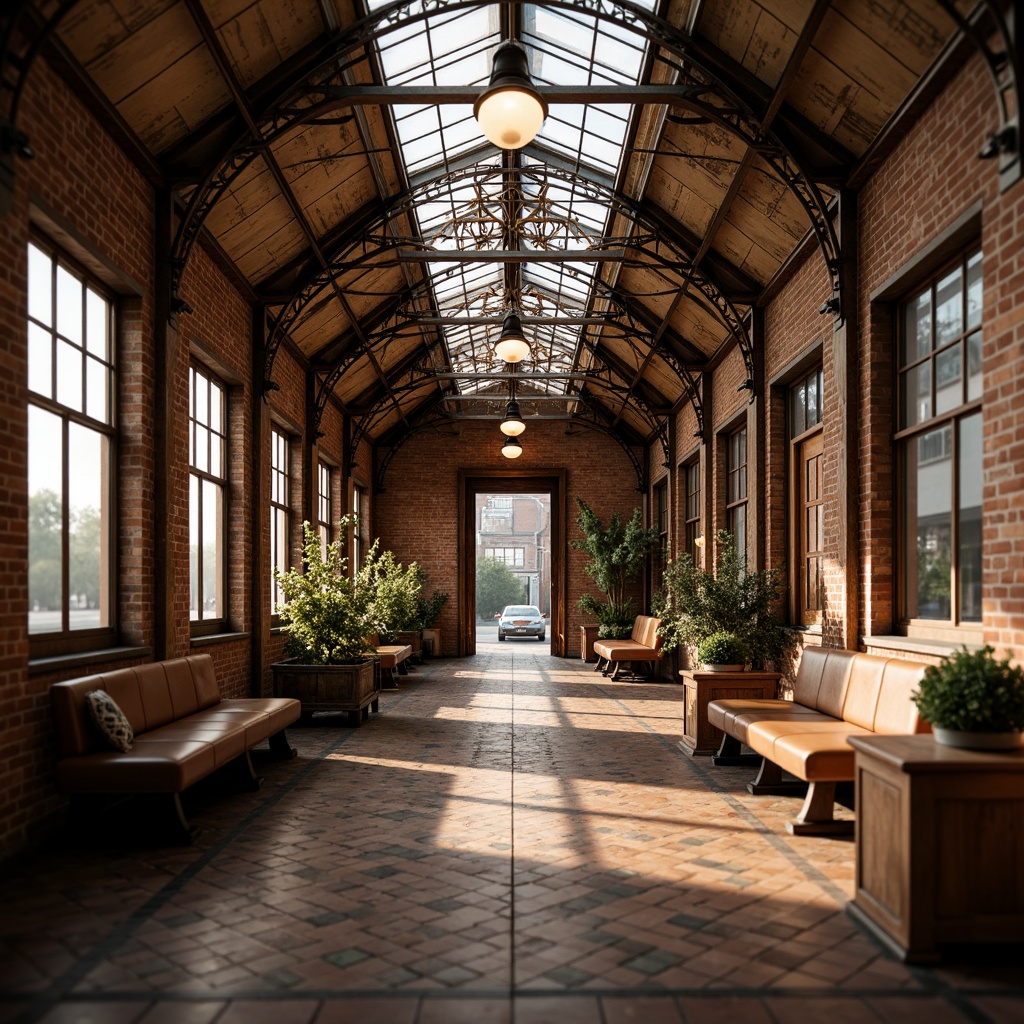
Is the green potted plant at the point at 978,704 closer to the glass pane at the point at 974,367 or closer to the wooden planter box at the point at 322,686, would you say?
the glass pane at the point at 974,367

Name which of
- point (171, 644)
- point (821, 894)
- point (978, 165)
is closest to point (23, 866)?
point (171, 644)

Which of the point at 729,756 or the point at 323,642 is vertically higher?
the point at 323,642

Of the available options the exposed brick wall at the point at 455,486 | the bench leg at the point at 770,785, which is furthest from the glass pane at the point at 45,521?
the exposed brick wall at the point at 455,486

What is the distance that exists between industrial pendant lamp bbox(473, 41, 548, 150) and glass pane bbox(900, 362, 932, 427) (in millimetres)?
Answer: 2854

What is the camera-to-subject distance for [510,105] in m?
4.93

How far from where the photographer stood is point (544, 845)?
15.6 ft

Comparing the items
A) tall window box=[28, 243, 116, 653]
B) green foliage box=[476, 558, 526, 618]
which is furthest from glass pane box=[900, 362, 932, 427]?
green foliage box=[476, 558, 526, 618]

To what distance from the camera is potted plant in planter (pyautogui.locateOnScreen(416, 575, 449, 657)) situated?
680 inches

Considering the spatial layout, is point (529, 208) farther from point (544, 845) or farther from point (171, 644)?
point (544, 845)

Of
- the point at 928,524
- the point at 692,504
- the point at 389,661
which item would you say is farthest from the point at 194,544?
the point at 692,504

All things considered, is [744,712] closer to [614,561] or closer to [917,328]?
[917,328]

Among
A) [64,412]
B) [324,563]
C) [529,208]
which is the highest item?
[529,208]

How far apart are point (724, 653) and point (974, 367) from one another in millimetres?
3220

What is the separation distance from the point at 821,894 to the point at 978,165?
Result: 144 inches
